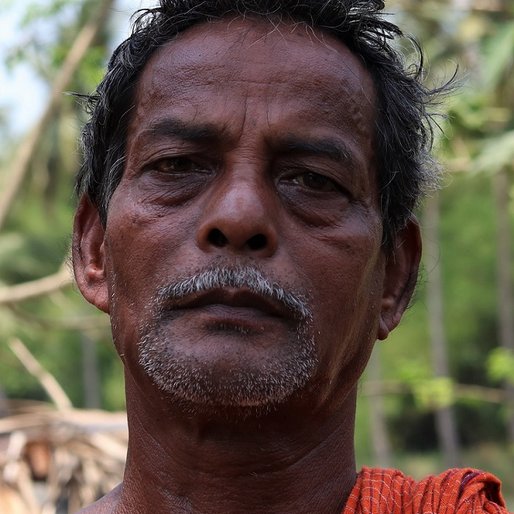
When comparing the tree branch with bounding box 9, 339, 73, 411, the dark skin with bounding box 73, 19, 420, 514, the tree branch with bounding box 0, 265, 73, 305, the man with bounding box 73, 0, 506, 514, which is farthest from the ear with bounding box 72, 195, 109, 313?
the tree branch with bounding box 9, 339, 73, 411

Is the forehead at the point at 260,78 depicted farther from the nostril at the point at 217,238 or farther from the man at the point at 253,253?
the nostril at the point at 217,238

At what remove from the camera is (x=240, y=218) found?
6.99 feet

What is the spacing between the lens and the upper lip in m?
2.11

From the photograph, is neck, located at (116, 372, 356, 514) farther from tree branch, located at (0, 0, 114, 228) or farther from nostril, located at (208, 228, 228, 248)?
tree branch, located at (0, 0, 114, 228)

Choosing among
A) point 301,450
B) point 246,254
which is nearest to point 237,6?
point 246,254

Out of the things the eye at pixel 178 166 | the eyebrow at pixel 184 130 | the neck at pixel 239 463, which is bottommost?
the neck at pixel 239 463

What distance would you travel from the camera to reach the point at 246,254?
2.14m

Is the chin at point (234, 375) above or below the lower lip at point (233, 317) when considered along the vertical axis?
below

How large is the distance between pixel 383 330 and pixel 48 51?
7473mm

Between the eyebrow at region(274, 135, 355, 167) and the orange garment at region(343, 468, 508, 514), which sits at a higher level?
the eyebrow at region(274, 135, 355, 167)

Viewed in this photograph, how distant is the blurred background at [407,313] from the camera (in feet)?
26.8

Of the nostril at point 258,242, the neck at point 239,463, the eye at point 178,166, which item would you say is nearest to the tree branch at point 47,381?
the neck at point 239,463

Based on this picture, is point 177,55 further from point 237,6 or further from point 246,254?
point 246,254

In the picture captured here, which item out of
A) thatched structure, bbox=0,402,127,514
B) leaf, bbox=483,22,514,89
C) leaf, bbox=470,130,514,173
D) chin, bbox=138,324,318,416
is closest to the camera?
chin, bbox=138,324,318,416
